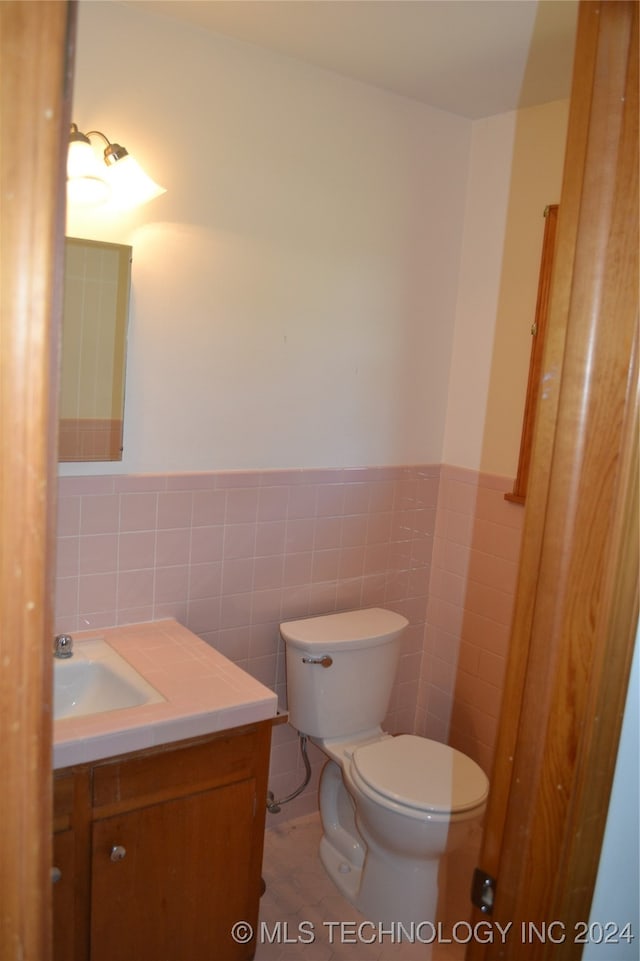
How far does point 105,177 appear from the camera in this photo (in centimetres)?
192

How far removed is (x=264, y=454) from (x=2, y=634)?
179cm

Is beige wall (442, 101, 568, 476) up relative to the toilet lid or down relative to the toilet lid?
up

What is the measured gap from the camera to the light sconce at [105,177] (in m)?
1.84

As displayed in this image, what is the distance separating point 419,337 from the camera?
8.77 feet

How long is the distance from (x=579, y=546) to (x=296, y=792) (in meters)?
2.00

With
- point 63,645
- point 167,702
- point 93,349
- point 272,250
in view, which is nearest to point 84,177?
point 93,349

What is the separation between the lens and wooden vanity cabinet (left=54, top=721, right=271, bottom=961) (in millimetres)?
1665

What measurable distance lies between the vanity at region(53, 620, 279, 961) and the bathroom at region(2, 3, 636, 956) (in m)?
0.42

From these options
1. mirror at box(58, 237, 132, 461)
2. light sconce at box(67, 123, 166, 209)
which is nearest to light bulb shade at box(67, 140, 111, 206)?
light sconce at box(67, 123, 166, 209)

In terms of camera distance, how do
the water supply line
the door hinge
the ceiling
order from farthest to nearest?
1. the water supply line
2. the ceiling
3. the door hinge

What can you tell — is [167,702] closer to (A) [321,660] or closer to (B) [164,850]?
(B) [164,850]

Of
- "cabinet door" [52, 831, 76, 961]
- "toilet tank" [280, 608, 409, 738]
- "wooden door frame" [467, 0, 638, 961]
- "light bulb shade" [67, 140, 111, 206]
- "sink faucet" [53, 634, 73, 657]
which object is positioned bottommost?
"cabinet door" [52, 831, 76, 961]

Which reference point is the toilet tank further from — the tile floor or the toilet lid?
the tile floor

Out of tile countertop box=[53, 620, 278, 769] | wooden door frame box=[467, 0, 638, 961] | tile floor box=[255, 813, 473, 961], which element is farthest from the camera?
tile floor box=[255, 813, 473, 961]
